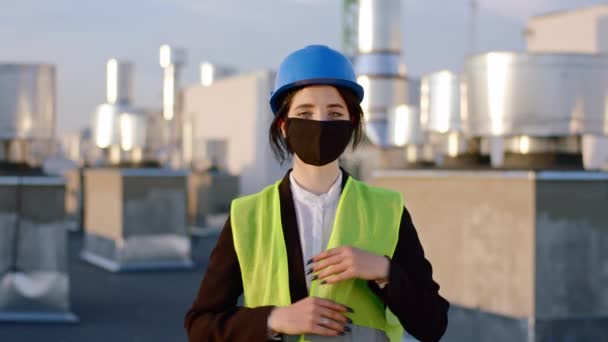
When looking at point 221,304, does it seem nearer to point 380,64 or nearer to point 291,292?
point 291,292

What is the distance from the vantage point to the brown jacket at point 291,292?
9.30 feet

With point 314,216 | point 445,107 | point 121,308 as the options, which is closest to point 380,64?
point 445,107

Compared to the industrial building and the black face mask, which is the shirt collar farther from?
the industrial building

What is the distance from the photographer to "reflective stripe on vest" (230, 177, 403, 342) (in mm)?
2873

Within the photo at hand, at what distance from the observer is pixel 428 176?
988 centimetres

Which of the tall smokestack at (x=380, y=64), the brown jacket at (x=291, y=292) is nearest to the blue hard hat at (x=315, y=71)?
the brown jacket at (x=291, y=292)

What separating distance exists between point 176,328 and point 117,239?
738cm

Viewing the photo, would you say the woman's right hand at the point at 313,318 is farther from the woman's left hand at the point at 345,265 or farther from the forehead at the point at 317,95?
the forehead at the point at 317,95

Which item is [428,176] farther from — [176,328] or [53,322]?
[53,322]

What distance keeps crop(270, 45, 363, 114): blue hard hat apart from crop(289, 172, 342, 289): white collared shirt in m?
0.31

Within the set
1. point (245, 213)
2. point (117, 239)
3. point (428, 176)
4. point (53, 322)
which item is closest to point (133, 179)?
point (117, 239)

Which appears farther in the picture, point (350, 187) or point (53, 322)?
point (53, 322)

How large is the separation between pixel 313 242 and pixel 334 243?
0.38 ft

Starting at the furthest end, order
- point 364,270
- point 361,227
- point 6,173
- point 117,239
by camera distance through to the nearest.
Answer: point 117,239, point 6,173, point 361,227, point 364,270
